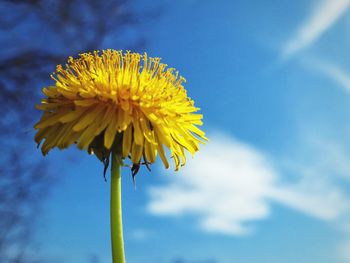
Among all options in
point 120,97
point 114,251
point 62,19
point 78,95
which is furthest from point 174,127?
point 62,19

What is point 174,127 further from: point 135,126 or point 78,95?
point 78,95

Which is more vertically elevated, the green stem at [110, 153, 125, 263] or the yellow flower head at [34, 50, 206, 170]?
the yellow flower head at [34, 50, 206, 170]

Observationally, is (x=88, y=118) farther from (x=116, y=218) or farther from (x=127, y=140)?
(x=116, y=218)

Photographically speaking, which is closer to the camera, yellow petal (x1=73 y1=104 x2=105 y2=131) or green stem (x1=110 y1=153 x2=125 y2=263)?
green stem (x1=110 y1=153 x2=125 y2=263)

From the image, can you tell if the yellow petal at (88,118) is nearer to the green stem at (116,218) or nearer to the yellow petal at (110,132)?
the yellow petal at (110,132)

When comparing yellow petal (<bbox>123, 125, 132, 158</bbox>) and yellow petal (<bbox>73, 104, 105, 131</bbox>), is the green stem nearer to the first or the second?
yellow petal (<bbox>123, 125, 132, 158</bbox>)

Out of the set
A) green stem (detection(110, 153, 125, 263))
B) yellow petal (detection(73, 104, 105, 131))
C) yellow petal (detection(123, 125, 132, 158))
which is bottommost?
green stem (detection(110, 153, 125, 263))
